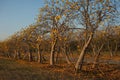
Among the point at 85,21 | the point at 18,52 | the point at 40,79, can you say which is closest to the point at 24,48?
the point at 18,52

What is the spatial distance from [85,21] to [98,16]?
1.39 meters

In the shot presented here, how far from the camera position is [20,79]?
16.1 m

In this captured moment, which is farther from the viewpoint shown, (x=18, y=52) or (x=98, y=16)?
(x=18, y=52)

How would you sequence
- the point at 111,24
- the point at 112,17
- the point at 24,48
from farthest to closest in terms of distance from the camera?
the point at 24,48 < the point at 111,24 < the point at 112,17

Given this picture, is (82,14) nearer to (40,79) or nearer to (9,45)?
(40,79)

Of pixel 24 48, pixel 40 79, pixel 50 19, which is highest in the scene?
pixel 50 19

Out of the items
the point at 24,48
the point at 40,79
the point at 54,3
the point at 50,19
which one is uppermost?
the point at 54,3

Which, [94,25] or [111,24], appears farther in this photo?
[111,24]

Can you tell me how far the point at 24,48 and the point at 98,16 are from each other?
1042 inches

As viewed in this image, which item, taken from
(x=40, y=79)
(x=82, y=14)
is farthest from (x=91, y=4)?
(x=40, y=79)

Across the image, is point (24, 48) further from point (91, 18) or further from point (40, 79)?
point (40, 79)

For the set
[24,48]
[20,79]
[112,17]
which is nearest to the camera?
[20,79]

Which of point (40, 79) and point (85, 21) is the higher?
point (85, 21)

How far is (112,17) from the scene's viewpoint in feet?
74.5
